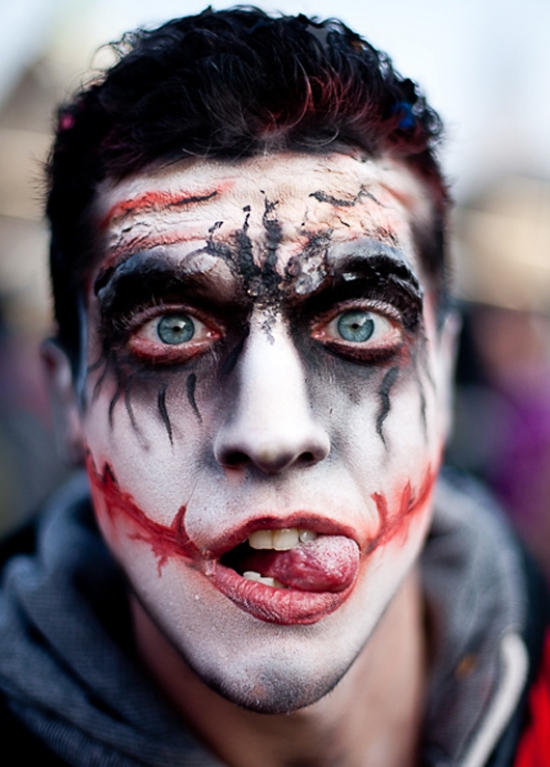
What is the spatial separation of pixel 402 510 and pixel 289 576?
29cm

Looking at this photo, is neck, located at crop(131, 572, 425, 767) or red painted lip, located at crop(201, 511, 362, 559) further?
neck, located at crop(131, 572, 425, 767)

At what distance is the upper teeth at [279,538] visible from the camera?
120 cm

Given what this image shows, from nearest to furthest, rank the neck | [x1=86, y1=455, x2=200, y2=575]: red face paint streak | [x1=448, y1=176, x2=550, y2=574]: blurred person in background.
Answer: [x1=86, y1=455, x2=200, y2=575]: red face paint streak → the neck → [x1=448, y1=176, x2=550, y2=574]: blurred person in background

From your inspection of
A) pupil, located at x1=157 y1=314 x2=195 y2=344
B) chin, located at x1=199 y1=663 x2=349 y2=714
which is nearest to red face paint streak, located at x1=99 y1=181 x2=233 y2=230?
pupil, located at x1=157 y1=314 x2=195 y2=344

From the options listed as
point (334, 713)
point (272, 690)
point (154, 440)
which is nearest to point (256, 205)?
point (154, 440)

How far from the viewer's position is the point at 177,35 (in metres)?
1.43

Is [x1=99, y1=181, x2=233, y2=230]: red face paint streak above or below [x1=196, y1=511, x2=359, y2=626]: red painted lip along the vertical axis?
above

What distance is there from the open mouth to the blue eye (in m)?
0.39

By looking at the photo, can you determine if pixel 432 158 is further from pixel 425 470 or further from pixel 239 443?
pixel 239 443

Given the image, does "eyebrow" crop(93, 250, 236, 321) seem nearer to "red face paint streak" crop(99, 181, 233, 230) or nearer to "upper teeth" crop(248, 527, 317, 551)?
"red face paint streak" crop(99, 181, 233, 230)

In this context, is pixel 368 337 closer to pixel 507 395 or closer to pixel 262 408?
pixel 262 408

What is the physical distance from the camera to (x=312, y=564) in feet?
3.97

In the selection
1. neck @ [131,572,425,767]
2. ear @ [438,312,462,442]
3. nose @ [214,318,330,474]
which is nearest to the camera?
nose @ [214,318,330,474]

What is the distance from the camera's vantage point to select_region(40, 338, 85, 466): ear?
1.65 metres
